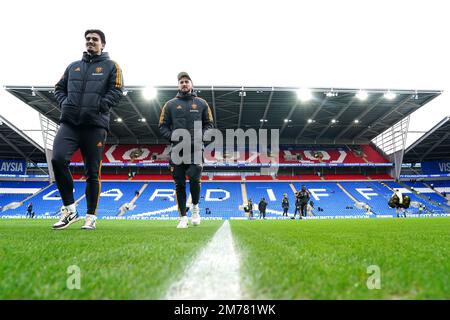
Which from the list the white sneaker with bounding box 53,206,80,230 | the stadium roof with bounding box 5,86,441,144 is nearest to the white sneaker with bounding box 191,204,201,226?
the white sneaker with bounding box 53,206,80,230

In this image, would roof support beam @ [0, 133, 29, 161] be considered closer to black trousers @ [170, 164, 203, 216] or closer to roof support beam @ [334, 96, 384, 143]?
black trousers @ [170, 164, 203, 216]

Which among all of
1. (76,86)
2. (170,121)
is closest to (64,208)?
(76,86)

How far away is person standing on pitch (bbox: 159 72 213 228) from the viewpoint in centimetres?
441

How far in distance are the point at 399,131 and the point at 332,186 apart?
799 centimetres

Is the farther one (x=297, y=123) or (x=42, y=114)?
(x=297, y=123)

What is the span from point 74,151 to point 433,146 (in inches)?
1342

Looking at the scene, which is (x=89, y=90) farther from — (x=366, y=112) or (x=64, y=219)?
(x=366, y=112)

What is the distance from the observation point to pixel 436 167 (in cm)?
3206

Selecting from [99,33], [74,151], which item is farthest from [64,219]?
[99,33]

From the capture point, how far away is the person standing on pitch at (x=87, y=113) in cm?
339

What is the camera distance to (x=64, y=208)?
3.61 meters

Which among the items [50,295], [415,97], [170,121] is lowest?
[50,295]

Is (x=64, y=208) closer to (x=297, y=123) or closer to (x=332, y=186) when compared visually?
(x=297, y=123)

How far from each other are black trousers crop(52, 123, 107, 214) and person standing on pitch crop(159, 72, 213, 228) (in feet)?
3.54
